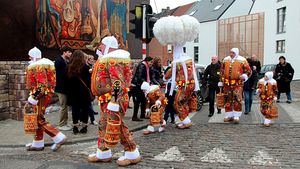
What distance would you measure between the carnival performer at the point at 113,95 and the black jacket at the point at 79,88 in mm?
2430

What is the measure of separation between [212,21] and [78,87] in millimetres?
36875

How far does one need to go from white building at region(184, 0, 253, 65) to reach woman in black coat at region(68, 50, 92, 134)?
3619 cm

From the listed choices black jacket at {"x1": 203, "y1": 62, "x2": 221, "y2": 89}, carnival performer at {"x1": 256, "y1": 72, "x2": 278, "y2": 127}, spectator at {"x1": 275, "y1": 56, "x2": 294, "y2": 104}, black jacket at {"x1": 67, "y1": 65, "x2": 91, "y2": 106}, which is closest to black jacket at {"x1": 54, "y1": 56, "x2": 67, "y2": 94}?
black jacket at {"x1": 67, "y1": 65, "x2": 91, "y2": 106}

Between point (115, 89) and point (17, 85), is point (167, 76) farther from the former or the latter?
point (17, 85)

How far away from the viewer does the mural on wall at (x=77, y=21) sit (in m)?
11.4

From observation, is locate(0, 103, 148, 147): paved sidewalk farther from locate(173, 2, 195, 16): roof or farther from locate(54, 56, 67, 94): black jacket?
locate(173, 2, 195, 16): roof

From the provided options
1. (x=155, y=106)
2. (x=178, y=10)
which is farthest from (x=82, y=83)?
(x=178, y=10)

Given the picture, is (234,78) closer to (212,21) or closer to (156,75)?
(156,75)

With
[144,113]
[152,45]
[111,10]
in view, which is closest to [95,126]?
[144,113]

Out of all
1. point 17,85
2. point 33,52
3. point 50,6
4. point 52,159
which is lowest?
point 52,159

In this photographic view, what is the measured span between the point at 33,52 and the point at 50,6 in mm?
4855

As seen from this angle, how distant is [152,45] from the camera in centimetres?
5516

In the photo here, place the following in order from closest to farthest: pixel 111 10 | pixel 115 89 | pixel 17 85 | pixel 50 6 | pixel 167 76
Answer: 1. pixel 115 89
2. pixel 167 76
3. pixel 17 85
4. pixel 50 6
5. pixel 111 10

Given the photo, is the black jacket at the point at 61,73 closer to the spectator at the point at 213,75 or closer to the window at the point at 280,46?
the spectator at the point at 213,75
